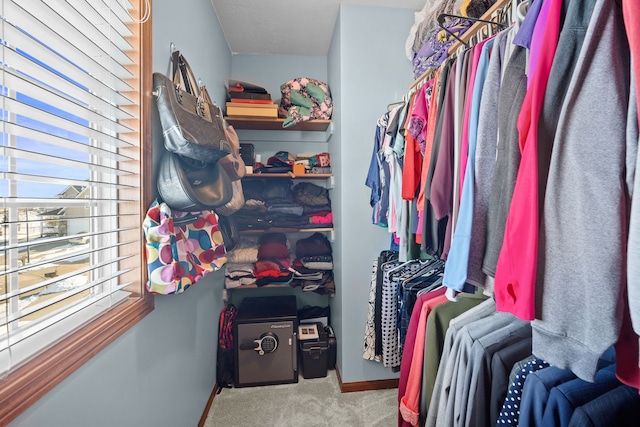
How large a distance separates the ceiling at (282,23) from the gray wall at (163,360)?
0.52 ft

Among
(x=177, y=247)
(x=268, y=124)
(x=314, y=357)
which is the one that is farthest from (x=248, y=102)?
(x=314, y=357)

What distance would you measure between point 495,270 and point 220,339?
6.25 ft

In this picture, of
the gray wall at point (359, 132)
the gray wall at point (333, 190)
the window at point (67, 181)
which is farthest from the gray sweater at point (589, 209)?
the gray wall at point (359, 132)

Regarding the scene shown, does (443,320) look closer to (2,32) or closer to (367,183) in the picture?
(367,183)

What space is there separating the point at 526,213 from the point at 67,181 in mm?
1020

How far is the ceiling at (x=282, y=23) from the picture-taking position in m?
1.82

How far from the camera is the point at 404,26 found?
1.91 metres

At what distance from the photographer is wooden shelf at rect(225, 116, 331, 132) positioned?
2.10 m

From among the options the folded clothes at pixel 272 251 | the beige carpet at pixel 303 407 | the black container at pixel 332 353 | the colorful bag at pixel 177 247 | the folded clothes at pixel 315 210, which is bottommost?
the beige carpet at pixel 303 407

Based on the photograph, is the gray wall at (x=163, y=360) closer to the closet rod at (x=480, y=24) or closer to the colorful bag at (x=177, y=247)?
the colorful bag at (x=177, y=247)

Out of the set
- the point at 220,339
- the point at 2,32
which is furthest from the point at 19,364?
the point at 220,339

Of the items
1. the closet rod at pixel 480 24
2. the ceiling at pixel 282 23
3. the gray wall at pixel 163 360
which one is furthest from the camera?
the ceiling at pixel 282 23

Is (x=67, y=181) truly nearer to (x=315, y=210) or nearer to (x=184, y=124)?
(x=184, y=124)

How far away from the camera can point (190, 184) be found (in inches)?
41.8
